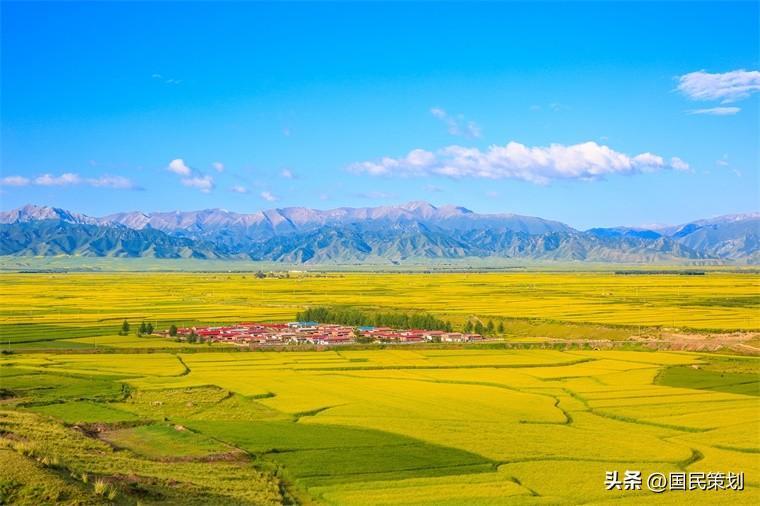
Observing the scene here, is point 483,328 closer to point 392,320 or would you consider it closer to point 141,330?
point 392,320

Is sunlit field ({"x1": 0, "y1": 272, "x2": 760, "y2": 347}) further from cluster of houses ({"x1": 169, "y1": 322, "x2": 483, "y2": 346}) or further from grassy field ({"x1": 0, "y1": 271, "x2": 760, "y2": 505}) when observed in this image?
cluster of houses ({"x1": 169, "y1": 322, "x2": 483, "y2": 346})

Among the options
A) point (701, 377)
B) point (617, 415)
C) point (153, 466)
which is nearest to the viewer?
point (153, 466)

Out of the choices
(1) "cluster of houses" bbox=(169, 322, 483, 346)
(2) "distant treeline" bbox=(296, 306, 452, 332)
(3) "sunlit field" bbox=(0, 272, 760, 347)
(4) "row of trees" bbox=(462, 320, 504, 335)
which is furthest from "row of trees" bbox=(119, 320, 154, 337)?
(4) "row of trees" bbox=(462, 320, 504, 335)

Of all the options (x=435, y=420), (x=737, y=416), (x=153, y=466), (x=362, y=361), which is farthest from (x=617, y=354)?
(x=153, y=466)

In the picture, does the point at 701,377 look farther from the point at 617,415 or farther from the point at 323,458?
the point at 323,458

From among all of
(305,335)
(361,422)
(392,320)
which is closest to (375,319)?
(392,320)
